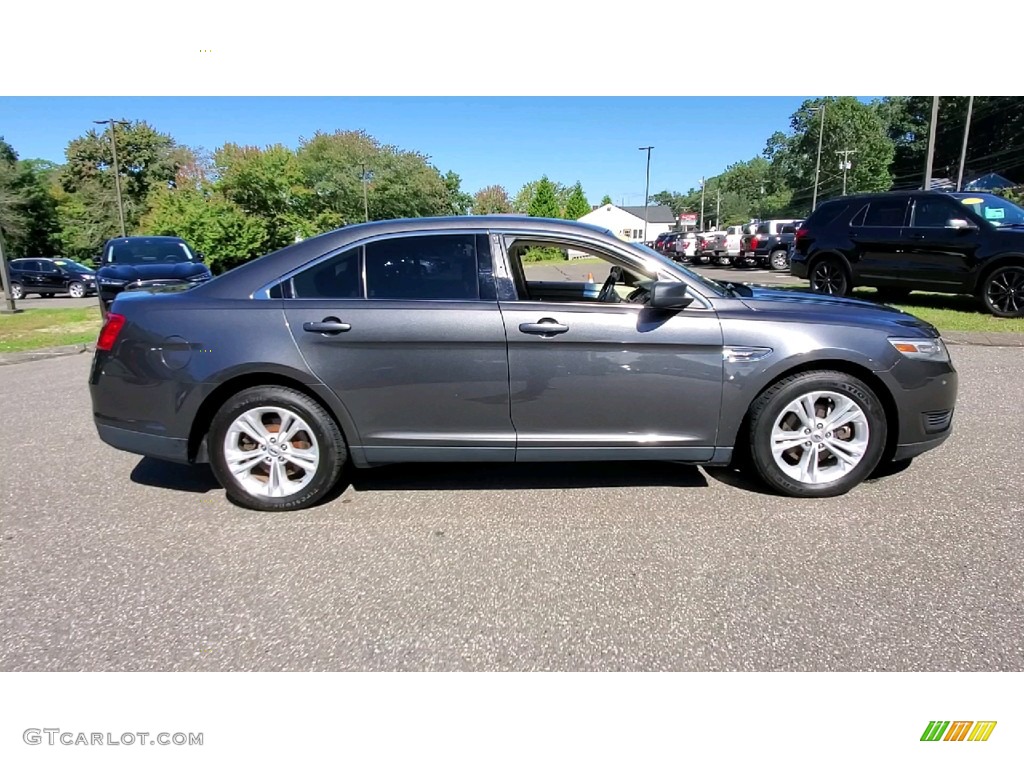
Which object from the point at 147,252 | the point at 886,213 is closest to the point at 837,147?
the point at 886,213

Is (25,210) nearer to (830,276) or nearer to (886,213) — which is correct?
A: (830,276)

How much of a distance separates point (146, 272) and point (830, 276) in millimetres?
11681

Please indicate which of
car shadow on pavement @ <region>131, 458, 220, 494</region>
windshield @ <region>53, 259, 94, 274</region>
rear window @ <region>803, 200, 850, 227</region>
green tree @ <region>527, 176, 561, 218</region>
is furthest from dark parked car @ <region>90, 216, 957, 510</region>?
green tree @ <region>527, 176, 561, 218</region>

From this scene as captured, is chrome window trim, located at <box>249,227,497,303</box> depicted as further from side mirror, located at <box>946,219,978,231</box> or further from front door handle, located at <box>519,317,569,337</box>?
side mirror, located at <box>946,219,978,231</box>

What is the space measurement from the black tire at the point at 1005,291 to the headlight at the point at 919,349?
7111 millimetres

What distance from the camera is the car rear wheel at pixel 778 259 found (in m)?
22.5

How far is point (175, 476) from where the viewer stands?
3873 millimetres

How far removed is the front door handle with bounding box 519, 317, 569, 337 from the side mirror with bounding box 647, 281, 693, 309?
51 centimetres

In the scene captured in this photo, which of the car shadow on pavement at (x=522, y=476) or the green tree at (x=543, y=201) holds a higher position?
the green tree at (x=543, y=201)

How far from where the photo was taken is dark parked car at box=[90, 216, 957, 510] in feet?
10.5

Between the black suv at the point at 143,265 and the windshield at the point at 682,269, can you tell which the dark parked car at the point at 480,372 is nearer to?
the windshield at the point at 682,269

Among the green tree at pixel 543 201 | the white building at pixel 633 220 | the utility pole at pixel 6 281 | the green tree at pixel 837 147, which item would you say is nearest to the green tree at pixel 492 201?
the green tree at pixel 543 201
